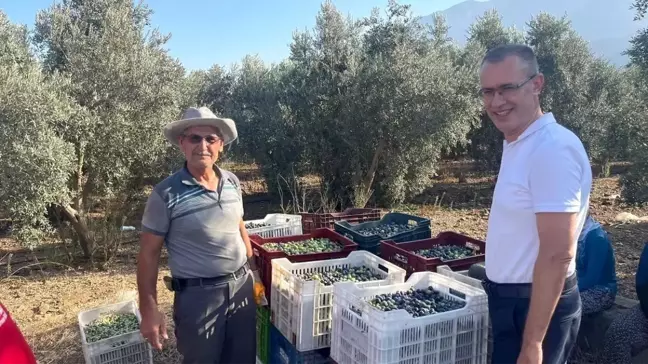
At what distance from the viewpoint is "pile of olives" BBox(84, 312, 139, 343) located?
3738 mm

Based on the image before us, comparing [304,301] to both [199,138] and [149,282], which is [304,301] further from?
[199,138]

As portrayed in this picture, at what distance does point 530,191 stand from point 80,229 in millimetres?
7292

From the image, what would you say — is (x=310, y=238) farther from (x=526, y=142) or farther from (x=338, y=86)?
(x=338, y=86)

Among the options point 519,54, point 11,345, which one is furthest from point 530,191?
point 11,345

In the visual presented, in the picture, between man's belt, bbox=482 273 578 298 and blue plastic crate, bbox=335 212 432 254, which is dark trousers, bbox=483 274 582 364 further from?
blue plastic crate, bbox=335 212 432 254

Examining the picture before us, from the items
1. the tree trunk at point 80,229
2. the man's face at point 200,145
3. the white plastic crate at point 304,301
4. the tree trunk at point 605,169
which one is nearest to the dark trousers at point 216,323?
the white plastic crate at point 304,301

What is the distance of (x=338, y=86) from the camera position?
11.0 m

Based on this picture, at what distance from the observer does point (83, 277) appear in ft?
23.4

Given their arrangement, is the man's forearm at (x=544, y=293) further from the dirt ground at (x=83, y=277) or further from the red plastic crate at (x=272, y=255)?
the dirt ground at (x=83, y=277)

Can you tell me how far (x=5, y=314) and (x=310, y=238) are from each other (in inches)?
106

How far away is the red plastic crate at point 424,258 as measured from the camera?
3.49 metres

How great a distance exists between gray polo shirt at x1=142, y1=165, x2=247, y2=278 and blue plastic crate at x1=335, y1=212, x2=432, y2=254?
1.48 meters

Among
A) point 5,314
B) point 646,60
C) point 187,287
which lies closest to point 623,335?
point 187,287

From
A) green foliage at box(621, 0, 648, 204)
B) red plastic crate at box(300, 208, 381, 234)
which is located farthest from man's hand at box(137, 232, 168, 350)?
green foliage at box(621, 0, 648, 204)
